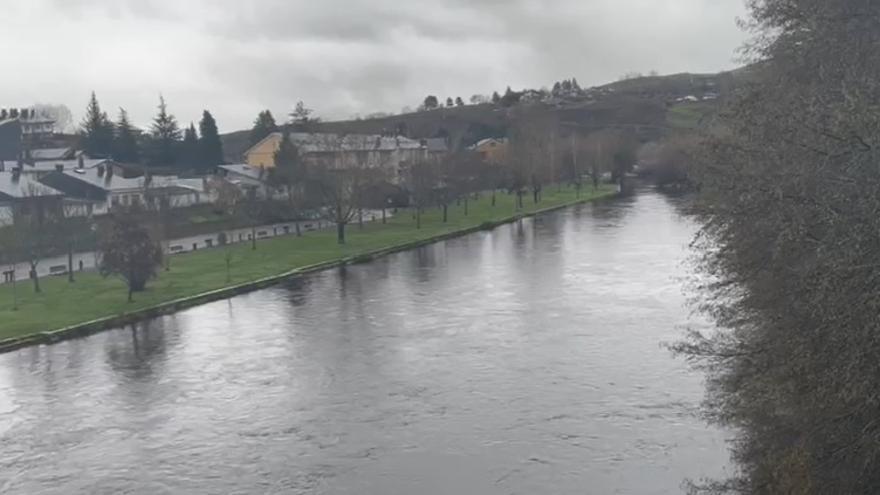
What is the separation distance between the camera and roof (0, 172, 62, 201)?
31578mm

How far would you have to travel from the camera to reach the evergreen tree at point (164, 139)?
5288 centimetres

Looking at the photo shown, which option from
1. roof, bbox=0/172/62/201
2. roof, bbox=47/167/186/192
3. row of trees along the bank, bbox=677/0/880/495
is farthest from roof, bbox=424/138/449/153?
row of trees along the bank, bbox=677/0/880/495

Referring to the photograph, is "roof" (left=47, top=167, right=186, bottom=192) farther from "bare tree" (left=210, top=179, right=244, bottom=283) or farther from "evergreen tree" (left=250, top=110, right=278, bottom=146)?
"evergreen tree" (left=250, top=110, right=278, bottom=146)

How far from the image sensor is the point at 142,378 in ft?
46.4

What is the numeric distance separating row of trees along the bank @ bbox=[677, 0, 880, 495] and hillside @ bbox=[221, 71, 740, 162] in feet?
203

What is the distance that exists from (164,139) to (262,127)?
34.4 feet

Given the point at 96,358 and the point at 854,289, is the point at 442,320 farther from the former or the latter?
the point at 854,289

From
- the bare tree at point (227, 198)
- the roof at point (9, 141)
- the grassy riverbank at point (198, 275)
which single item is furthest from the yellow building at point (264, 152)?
the grassy riverbank at point (198, 275)

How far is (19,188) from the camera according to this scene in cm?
3297

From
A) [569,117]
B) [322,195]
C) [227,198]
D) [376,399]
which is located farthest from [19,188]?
[569,117]

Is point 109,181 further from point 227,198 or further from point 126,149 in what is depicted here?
point 126,149

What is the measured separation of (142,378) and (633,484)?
26.6ft

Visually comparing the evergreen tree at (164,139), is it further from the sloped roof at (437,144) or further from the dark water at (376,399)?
the dark water at (376,399)

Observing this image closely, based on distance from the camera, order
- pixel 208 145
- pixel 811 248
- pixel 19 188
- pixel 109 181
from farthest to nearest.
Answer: pixel 208 145, pixel 109 181, pixel 19 188, pixel 811 248
